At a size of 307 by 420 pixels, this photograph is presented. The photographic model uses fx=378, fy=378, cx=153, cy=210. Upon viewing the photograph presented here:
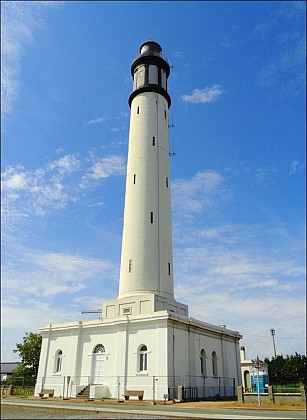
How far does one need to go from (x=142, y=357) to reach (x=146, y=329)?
1.77 meters

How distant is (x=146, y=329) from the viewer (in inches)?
976

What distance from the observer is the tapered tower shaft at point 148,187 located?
2855cm

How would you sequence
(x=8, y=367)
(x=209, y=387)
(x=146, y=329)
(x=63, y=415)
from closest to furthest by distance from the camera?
(x=63, y=415) → (x=146, y=329) → (x=209, y=387) → (x=8, y=367)

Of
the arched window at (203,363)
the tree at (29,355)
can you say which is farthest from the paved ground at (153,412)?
the tree at (29,355)

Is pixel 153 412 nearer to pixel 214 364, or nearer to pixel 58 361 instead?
pixel 214 364

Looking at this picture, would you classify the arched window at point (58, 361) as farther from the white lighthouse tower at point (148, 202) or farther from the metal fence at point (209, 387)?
the metal fence at point (209, 387)

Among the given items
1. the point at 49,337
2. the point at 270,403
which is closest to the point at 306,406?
the point at 270,403

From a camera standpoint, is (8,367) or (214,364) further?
(8,367)

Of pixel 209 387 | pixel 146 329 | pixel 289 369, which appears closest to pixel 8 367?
pixel 289 369

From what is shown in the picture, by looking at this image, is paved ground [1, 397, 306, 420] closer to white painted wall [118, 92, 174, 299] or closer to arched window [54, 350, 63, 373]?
arched window [54, 350, 63, 373]

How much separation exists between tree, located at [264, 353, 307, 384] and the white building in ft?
70.9

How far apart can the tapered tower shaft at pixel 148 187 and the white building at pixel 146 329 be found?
0.26ft

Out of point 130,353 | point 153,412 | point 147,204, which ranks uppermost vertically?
point 147,204

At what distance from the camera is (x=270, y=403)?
2003 centimetres
